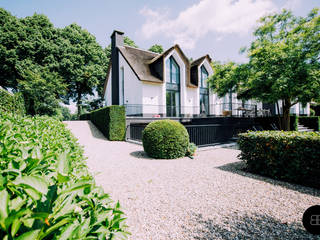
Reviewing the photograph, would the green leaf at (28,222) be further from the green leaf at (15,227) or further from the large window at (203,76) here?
the large window at (203,76)

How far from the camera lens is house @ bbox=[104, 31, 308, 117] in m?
18.7

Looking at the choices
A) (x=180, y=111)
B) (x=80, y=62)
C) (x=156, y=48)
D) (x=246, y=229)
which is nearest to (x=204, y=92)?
(x=180, y=111)

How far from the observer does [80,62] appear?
30094mm

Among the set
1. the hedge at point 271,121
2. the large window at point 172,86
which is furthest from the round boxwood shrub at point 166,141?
the hedge at point 271,121

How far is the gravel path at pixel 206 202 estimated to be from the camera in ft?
8.95

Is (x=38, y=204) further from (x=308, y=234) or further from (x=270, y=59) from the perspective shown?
(x=270, y=59)

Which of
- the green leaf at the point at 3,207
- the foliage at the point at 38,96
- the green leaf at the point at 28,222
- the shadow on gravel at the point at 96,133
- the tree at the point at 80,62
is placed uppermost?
the tree at the point at 80,62

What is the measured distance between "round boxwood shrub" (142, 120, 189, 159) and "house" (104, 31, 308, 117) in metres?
10.3

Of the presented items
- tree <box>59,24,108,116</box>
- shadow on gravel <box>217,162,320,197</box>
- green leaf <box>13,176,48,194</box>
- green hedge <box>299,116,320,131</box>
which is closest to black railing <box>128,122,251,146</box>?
shadow on gravel <box>217,162,320,197</box>

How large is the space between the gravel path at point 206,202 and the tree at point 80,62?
2821 cm

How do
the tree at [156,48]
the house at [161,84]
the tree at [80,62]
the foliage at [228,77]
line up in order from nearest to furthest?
the foliage at [228,77] → the house at [161,84] → the tree at [80,62] → the tree at [156,48]

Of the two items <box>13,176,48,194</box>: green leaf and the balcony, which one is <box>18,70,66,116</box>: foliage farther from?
<box>13,176,48,194</box>: green leaf

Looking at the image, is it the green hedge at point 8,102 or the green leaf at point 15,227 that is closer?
the green leaf at point 15,227

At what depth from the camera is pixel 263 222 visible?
115 inches
